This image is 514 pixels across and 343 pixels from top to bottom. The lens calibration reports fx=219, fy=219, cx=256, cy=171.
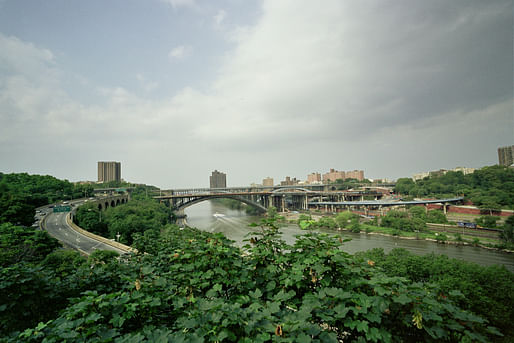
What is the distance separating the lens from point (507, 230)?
19953 mm

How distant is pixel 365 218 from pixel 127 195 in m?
45.9

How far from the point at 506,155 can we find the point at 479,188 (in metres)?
23.1

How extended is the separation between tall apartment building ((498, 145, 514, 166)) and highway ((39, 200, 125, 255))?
75914mm

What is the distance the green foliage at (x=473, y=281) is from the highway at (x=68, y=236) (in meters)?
15.3

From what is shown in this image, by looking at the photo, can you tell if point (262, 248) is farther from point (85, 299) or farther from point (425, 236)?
point (425, 236)

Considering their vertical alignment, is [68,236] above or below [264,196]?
below

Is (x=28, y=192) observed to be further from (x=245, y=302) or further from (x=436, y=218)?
(x=436, y=218)

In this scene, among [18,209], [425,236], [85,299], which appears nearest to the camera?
[85,299]

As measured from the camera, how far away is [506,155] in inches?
2035

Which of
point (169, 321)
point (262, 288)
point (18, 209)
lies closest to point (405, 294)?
point (262, 288)

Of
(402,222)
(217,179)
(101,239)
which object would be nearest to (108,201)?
(101,239)

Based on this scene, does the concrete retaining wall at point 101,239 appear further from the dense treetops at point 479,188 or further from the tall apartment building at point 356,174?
the tall apartment building at point 356,174

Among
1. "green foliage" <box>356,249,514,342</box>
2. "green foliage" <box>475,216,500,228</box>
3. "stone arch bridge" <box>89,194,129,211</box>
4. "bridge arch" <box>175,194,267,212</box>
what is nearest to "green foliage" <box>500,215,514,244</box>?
"green foliage" <box>475,216,500,228</box>

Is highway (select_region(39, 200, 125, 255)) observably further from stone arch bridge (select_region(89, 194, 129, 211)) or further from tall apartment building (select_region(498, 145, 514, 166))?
tall apartment building (select_region(498, 145, 514, 166))
